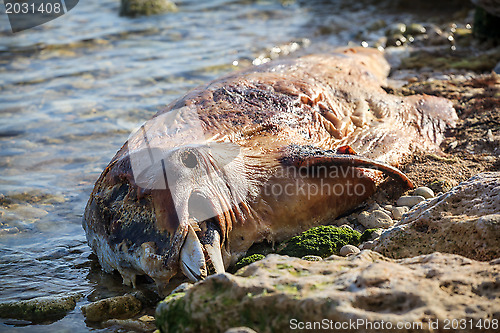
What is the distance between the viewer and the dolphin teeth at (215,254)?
3.46m

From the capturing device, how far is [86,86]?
8312 millimetres

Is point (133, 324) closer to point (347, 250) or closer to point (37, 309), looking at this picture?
point (37, 309)

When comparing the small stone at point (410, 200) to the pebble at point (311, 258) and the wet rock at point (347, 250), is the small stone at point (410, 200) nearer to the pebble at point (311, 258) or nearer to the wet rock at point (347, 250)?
the wet rock at point (347, 250)

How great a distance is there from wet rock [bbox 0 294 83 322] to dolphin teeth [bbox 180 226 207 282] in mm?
830

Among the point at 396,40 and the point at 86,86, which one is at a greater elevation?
the point at 396,40

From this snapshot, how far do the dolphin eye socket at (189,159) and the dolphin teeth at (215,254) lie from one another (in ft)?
1.66

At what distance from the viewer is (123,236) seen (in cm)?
364

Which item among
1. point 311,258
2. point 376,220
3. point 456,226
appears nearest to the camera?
point 456,226

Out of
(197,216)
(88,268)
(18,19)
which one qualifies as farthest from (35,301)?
(18,19)

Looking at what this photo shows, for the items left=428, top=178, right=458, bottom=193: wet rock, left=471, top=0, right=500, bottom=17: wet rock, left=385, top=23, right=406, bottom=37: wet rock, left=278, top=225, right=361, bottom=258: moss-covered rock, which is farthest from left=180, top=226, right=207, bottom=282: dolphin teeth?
left=385, top=23, right=406, bottom=37: wet rock

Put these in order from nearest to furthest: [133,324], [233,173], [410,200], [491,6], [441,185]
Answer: [133,324]
[233,173]
[410,200]
[441,185]
[491,6]

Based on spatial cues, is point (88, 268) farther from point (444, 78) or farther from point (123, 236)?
point (444, 78)

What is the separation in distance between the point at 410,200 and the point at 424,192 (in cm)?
16
